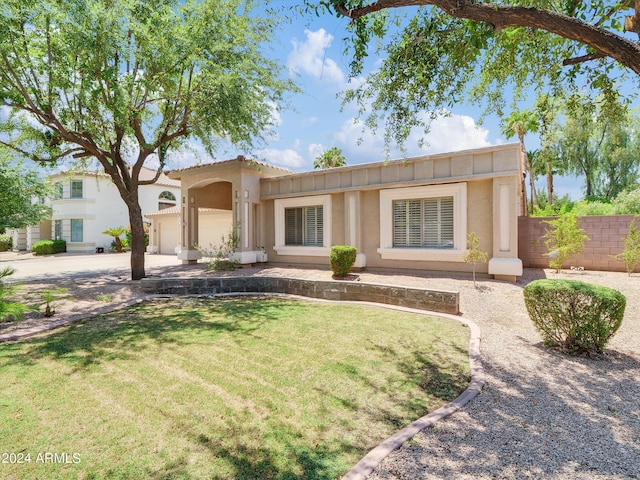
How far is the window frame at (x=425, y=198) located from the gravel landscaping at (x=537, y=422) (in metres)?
5.45

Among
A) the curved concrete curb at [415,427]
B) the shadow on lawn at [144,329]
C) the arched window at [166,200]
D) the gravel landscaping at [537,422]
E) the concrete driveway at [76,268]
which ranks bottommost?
the gravel landscaping at [537,422]

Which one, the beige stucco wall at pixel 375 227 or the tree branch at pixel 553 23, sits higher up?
the tree branch at pixel 553 23

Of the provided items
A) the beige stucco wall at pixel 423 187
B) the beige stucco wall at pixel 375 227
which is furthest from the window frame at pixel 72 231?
the beige stucco wall at pixel 423 187

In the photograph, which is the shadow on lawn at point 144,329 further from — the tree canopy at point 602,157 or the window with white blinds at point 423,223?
the tree canopy at point 602,157

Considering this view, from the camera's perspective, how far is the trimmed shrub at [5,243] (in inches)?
1339

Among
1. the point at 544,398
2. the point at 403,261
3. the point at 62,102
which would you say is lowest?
the point at 544,398

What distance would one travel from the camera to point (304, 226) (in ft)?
51.9

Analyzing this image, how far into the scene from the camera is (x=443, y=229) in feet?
40.8

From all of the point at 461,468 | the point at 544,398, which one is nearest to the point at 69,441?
the point at 461,468

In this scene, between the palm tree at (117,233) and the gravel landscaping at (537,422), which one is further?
Result: the palm tree at (117,233)

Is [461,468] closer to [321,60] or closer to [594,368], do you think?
[594,368]

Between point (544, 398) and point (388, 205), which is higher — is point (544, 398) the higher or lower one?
A: the lower one

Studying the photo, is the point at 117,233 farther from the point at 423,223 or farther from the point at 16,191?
the point at 423,223

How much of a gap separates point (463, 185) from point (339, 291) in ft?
19.7
